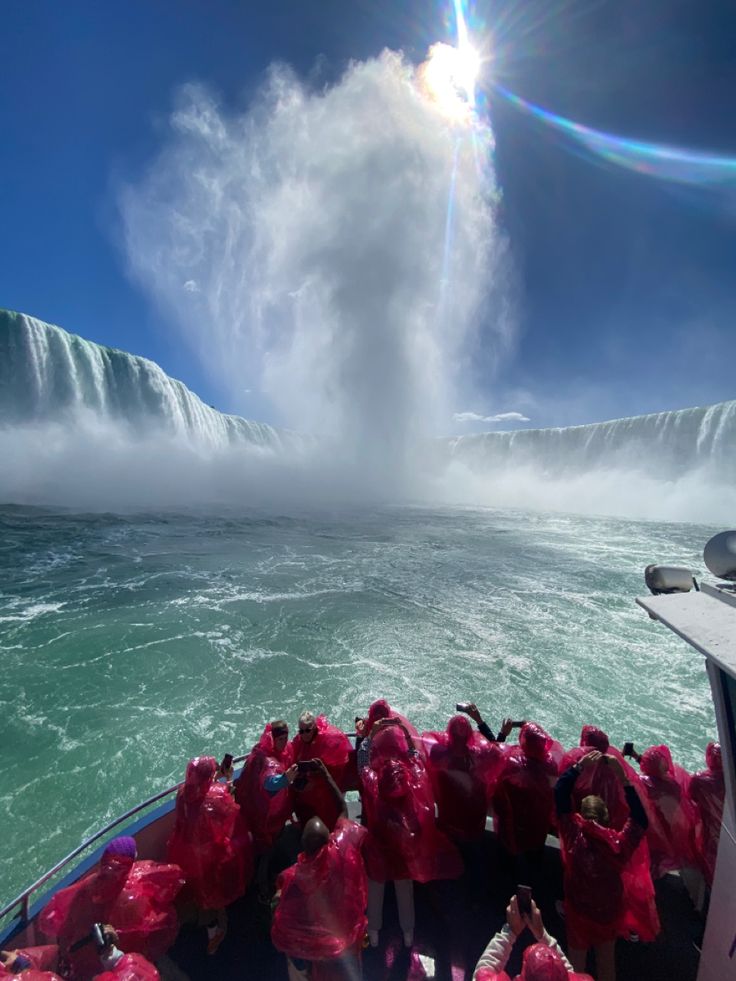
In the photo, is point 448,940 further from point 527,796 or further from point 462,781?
point 527,796

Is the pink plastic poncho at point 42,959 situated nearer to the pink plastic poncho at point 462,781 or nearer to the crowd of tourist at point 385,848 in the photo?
the crowd of tourist at point 385,848

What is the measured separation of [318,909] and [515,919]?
0.99m

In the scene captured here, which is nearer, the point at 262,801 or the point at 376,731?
the point at 262,801

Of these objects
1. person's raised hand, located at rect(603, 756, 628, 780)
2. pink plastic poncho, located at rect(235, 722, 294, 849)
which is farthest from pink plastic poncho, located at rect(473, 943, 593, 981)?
pink plastic poncho, located at rect(235, 722, 294, 849)

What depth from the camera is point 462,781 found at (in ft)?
11.0

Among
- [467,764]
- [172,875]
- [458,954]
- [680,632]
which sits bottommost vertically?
[458,954]

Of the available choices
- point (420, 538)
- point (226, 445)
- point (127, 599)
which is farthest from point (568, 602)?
point (226, 445)

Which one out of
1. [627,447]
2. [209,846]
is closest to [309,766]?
[209,846]

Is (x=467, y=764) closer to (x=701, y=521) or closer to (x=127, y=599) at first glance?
(x=127, y=599)

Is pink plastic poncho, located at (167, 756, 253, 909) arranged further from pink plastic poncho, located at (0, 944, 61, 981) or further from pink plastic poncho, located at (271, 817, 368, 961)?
pink plastic poncho, located at (271, 817, 368, 961)

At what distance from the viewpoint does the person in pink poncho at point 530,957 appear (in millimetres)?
1708

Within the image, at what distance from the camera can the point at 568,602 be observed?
15.3 meters

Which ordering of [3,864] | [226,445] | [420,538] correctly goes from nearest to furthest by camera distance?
[3,864] → [420,538] → [226,445]

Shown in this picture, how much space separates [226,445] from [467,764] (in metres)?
69.0
